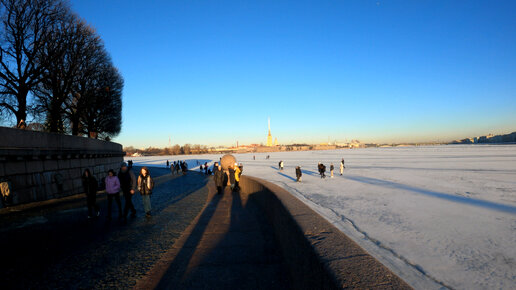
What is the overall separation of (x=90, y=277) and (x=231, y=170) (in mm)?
10010

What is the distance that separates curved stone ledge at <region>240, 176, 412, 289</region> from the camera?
2.08 meters

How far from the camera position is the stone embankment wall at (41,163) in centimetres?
833

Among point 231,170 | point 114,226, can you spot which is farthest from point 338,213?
point 231,170

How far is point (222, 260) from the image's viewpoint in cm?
415

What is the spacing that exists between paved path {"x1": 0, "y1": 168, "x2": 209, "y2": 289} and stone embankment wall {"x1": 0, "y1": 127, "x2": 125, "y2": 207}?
1.27m

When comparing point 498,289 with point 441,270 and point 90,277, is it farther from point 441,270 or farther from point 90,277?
point 90,277

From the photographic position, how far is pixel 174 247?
4672 millimetres

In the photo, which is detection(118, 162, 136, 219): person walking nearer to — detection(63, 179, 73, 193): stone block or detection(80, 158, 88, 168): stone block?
detection(63, 179, 73, 193): stone block

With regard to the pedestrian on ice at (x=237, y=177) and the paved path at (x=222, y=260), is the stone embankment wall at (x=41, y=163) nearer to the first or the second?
the paved path at (x=222, y=260)

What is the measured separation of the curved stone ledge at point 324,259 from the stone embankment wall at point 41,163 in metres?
Answer: 9.49

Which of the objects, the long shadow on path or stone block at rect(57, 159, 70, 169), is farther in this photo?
stone block at rect(57, 159, 70, 169)

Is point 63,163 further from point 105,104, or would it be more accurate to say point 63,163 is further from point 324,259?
point 324,259

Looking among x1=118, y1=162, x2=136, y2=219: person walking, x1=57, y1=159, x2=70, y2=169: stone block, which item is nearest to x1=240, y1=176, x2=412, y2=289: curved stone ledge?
x1=118, y1=162, x2=136, y2=219: person walking

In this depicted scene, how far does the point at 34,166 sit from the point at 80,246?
22.5ft
